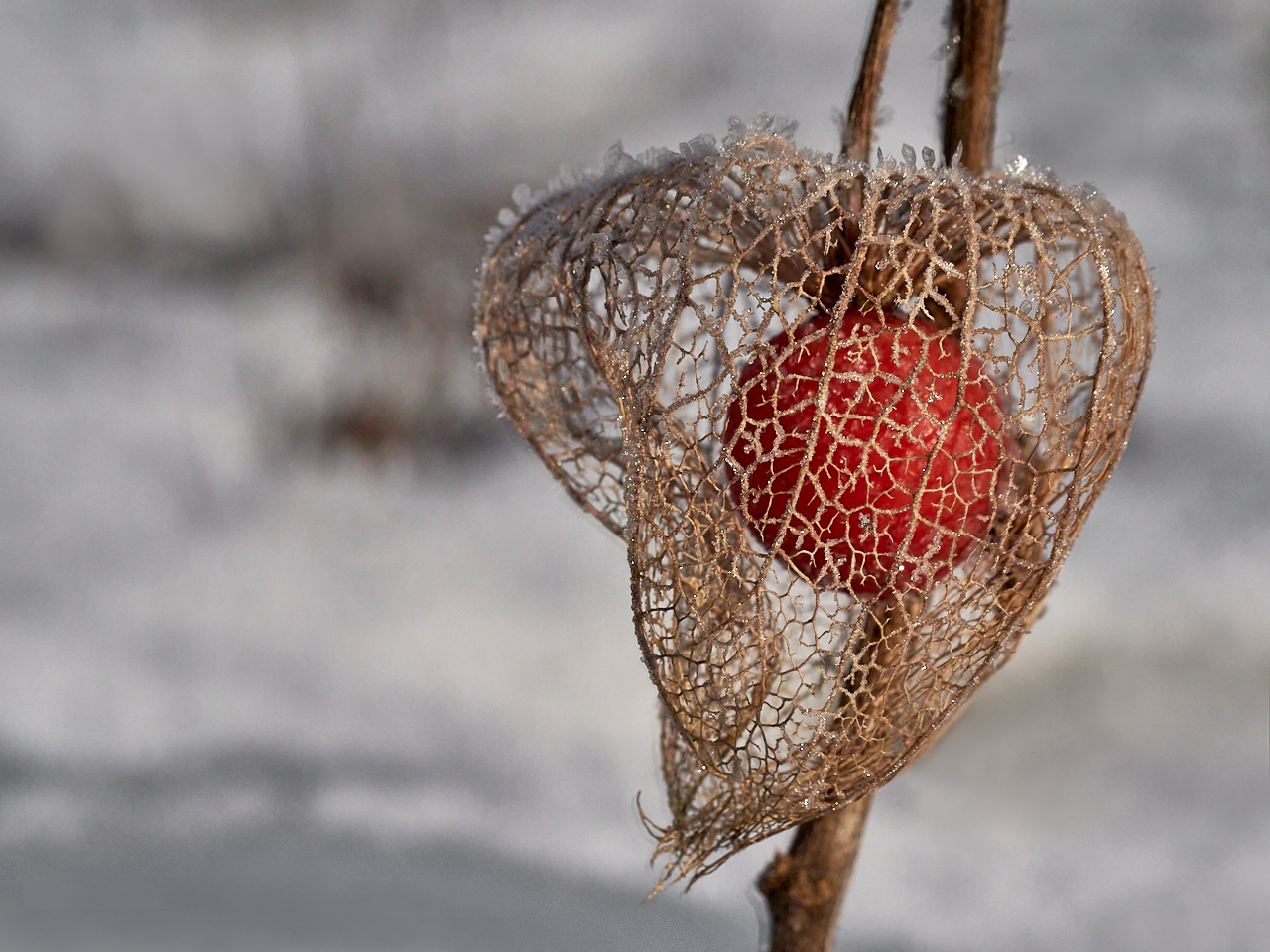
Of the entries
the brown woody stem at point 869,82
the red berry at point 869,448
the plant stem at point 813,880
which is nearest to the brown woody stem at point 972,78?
the brown woody stem at point 869,82

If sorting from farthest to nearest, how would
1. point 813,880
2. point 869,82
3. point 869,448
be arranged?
1. point 813,880
2. point 869,82
3. point 869,448

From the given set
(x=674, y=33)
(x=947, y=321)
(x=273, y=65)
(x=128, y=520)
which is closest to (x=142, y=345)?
(x=128, y=520)

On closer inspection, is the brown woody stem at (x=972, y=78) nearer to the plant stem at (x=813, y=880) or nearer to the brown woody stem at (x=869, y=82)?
the brown woody stem at (x=869, y=82)

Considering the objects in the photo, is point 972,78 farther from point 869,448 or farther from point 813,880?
point 813,880

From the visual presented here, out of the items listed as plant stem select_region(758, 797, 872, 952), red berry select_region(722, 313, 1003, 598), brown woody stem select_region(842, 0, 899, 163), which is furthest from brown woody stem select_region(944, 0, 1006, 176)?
plant stem select_region(758, 797, 872, 952)

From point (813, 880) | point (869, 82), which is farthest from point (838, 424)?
point (813, 880)

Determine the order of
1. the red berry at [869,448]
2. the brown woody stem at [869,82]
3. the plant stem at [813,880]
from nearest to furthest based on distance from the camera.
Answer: the red berry at [869,448]
the brown woody stem at [869,82]
the plant stem at [813,880]

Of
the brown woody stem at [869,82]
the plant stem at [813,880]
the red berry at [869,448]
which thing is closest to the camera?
the red berry at [869,448]
